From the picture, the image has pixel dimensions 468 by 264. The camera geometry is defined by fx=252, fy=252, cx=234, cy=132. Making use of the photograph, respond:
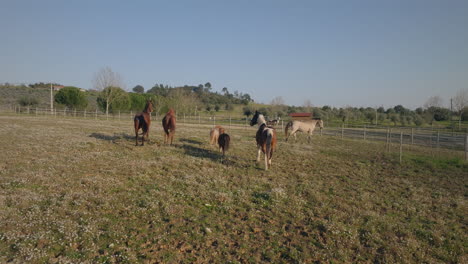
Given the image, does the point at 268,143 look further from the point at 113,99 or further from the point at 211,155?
the point at 113,99

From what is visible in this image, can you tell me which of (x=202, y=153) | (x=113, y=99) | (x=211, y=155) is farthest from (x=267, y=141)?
(x=113, y=99)

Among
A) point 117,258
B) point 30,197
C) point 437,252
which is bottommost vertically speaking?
point 437,252

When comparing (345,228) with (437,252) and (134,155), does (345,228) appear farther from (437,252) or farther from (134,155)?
(134,155)

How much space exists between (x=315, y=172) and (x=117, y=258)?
26.9 ft

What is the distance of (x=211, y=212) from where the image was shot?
5.74m

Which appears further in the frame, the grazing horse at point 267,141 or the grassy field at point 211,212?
the grazing horse at point 267,141

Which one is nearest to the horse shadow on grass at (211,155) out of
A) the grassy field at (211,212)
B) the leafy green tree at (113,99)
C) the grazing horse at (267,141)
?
the grassy field at (211,212)

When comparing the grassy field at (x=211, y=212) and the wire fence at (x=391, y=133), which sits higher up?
the wire fence at (x=391, y=133)

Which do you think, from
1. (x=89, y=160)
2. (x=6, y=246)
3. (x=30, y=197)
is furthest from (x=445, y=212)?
(x=89, y=160)

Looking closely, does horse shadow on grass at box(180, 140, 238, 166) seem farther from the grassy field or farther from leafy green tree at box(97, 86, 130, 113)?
leafy green tree at box(97, 86, 130, 113)

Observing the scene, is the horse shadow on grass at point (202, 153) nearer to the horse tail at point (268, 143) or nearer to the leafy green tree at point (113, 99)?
the horse tail at point (268, 143)

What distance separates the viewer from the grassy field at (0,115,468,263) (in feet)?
A: 13.8

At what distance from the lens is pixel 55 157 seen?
9.18 metres

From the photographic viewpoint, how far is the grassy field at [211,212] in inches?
166
